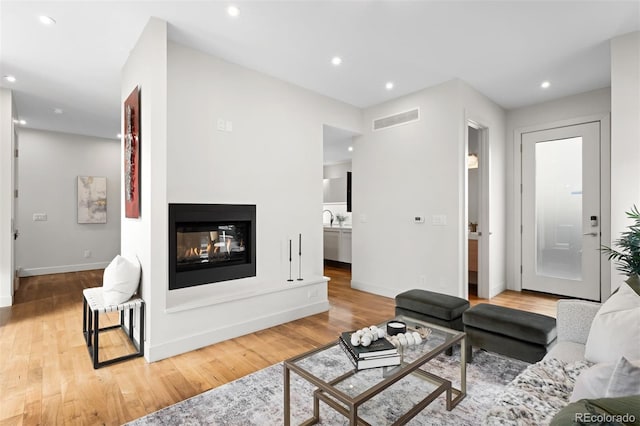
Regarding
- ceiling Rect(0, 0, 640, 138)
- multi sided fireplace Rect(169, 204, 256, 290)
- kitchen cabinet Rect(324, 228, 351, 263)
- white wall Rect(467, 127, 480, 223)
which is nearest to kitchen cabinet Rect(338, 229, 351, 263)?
kitchen cabinet Rect(324, 228, 351, 263)

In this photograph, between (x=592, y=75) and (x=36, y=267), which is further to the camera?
(x=36, y=267)

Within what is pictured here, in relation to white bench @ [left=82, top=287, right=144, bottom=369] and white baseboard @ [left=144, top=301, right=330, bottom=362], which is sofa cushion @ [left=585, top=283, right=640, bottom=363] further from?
white bench @ [left=82, top=287, right=144, bottom=369]

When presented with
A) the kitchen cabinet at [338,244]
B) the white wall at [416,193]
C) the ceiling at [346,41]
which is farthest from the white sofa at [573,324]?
the kitchen cabinet at [338,244]

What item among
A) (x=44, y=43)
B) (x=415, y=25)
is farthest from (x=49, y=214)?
(x=415, y=25)

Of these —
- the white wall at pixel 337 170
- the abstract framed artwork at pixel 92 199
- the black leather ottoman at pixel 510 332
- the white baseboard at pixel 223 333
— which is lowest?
the white baseboard at pixel 223 333

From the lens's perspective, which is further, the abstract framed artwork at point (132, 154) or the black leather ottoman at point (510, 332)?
the abstract framed artwork at point (132, 154)

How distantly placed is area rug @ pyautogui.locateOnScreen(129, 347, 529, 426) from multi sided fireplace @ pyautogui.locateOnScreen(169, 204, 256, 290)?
1.22 m

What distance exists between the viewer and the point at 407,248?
442cm

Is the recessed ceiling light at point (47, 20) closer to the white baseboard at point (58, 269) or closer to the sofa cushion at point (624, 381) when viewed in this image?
the sofa cushion at point (624, 381)

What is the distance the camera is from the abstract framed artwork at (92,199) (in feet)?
21.1

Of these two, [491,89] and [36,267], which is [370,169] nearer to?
[491,89]

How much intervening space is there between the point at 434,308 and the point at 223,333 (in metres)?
1.93

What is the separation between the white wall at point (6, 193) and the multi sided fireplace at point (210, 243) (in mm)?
2974

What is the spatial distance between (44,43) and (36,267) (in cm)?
481
